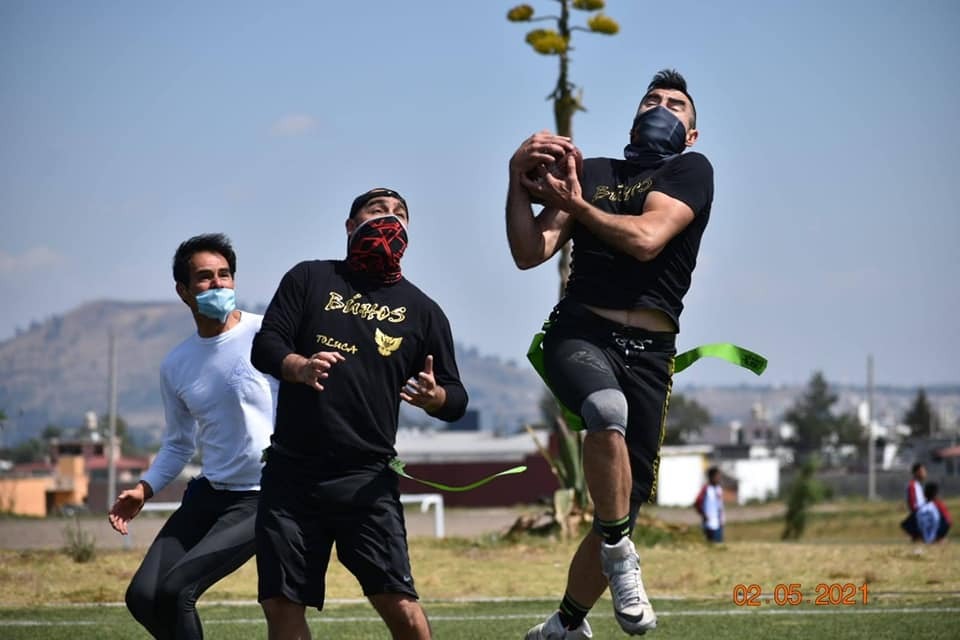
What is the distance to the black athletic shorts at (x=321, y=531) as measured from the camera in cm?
620

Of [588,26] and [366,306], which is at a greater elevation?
[588,26]

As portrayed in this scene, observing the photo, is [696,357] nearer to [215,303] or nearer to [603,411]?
[603,411]

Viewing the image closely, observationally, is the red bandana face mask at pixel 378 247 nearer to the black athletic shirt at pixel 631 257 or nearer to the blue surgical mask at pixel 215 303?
the black athletic shirt at pixel 631 257

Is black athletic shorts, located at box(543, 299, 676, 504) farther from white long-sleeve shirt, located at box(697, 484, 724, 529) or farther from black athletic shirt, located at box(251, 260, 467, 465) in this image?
white long-sleeve shirt, located at box(697, 484, 724, 529)

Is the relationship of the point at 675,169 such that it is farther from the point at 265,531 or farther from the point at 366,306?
the point at 265,531

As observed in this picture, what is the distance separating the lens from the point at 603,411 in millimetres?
6512

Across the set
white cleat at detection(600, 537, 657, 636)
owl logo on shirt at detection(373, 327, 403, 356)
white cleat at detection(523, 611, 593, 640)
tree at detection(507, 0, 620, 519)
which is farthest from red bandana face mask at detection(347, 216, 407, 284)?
tree at detection(507, 0, 620, 519)

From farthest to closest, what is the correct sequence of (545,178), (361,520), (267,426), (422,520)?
(422,520) → (267,426) → (545,178) → (361,520)

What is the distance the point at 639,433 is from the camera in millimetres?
6848

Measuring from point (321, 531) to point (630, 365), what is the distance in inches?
63.3

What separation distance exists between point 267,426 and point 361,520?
145cm

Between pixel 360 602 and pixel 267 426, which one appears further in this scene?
pixel 360 602

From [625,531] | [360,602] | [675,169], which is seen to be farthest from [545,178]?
[360,602]
